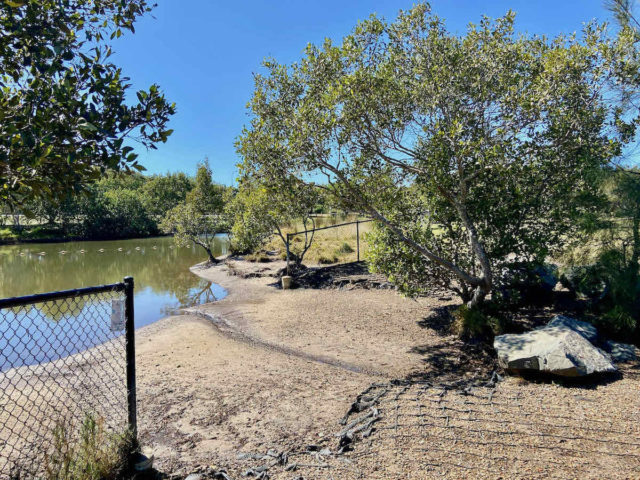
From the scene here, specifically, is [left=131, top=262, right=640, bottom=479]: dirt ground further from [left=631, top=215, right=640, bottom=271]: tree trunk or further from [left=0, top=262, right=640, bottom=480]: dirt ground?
[left=631, top=215, right=640, bottom=271]: tree trunk

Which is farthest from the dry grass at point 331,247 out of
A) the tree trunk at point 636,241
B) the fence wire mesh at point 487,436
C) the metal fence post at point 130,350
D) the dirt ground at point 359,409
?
the metal fence post at point 130,350

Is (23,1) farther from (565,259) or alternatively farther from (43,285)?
(43,285)

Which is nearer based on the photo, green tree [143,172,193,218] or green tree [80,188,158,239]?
green tree [80,188,158,239]

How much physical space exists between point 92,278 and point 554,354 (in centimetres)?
1959

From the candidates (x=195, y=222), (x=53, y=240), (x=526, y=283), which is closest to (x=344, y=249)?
(x=195, y=222)

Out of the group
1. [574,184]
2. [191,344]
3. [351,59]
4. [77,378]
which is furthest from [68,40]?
[574,184]

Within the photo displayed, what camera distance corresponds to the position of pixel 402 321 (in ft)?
28.1

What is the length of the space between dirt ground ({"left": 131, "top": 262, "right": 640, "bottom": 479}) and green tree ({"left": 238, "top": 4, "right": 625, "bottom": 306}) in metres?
1.96

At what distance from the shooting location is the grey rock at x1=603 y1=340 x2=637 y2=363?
5.42 meters

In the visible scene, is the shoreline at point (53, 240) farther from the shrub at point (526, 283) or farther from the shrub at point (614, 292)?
the shrub at point (614, 292)

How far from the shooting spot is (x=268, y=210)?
1572 cm

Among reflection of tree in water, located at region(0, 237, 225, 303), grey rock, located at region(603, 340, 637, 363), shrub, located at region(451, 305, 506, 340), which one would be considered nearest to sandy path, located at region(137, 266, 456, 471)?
shrub, located at region(451, 305, 506, 340)

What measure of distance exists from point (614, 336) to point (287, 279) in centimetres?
943

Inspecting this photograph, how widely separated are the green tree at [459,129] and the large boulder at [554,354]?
1.63 meters
